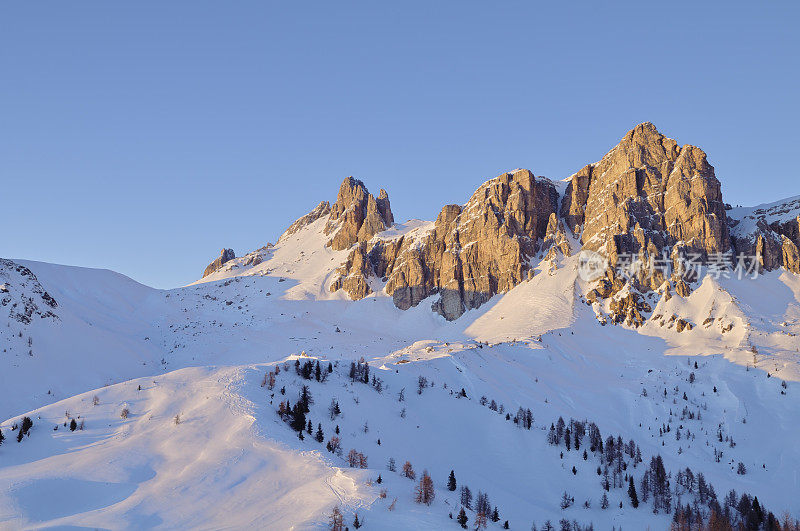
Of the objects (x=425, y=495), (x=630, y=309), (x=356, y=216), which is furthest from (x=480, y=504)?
(x=356, y=216)

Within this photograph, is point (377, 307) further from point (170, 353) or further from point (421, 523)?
point (421, 523)

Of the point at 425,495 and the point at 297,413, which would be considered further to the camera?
the point at 297,413

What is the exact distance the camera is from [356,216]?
168m

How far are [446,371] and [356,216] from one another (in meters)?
104

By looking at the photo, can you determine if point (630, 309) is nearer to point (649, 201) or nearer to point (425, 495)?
point (649, 201)

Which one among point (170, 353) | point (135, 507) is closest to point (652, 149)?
point (170, 353)

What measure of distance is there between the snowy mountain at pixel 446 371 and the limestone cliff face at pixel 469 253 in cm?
62

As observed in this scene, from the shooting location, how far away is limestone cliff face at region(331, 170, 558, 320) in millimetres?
129625

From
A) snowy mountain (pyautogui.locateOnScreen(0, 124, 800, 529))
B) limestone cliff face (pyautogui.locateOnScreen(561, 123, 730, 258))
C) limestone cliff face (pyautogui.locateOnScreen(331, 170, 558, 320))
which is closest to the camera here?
snowy mountain (pyautogui.locateOnScreen(0, 124, 800, 529))

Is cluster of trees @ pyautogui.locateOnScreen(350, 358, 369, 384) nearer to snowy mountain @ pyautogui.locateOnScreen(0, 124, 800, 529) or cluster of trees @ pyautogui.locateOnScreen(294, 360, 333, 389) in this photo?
snowy mountain @ pyautogui.locateOnScreen(0, 124, 800, 529)

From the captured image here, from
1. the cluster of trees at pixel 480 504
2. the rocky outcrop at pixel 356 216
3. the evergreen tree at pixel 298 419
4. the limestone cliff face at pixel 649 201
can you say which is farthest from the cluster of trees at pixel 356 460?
the rocky outcrop at pixel 356 216

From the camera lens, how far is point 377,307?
131875 millimetres

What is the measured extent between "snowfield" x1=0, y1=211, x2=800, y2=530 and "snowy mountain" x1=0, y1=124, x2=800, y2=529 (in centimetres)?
26

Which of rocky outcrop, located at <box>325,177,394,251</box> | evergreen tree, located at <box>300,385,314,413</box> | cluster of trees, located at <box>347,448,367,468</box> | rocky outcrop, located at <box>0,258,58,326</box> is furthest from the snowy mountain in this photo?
rocky outcrop, located at <box>325,177,394,251</box>
